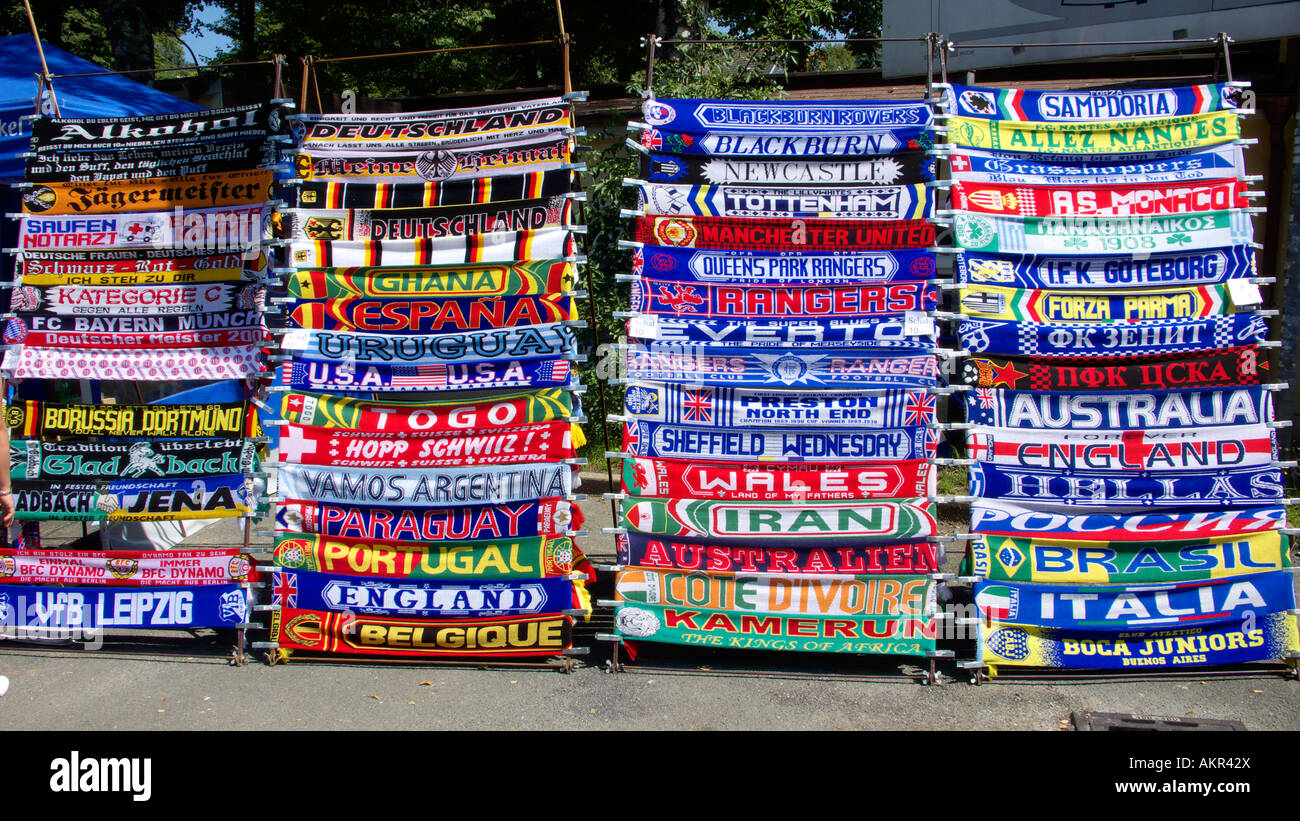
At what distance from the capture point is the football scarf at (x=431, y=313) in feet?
16.8

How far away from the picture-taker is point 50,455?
5.26 meters

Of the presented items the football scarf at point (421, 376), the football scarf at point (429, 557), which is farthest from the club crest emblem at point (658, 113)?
the football scarf at point (429, 557)

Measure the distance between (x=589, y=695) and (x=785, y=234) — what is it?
272 cm

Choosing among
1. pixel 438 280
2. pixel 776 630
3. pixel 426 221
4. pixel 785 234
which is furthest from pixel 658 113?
pixel 776 630

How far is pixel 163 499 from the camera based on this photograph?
5180 millimetres

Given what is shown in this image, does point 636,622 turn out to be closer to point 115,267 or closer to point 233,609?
point 233,609

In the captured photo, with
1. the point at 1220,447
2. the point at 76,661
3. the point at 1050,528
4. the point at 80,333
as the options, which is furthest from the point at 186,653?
the point at 1220,447

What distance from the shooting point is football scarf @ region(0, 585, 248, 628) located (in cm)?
519

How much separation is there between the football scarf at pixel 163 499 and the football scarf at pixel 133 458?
0.05 m

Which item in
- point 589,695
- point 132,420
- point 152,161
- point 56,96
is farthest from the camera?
point 56,96

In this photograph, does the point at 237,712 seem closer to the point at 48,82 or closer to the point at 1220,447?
the point at 48,82

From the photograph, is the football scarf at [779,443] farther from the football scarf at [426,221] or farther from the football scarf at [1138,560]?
the football scarf at [426,221]

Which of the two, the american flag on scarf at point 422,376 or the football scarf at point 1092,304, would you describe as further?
the american flag on scarf at point 422,376

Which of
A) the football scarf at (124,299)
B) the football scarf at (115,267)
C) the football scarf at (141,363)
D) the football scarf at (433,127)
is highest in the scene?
the football scarf at (433,127)
